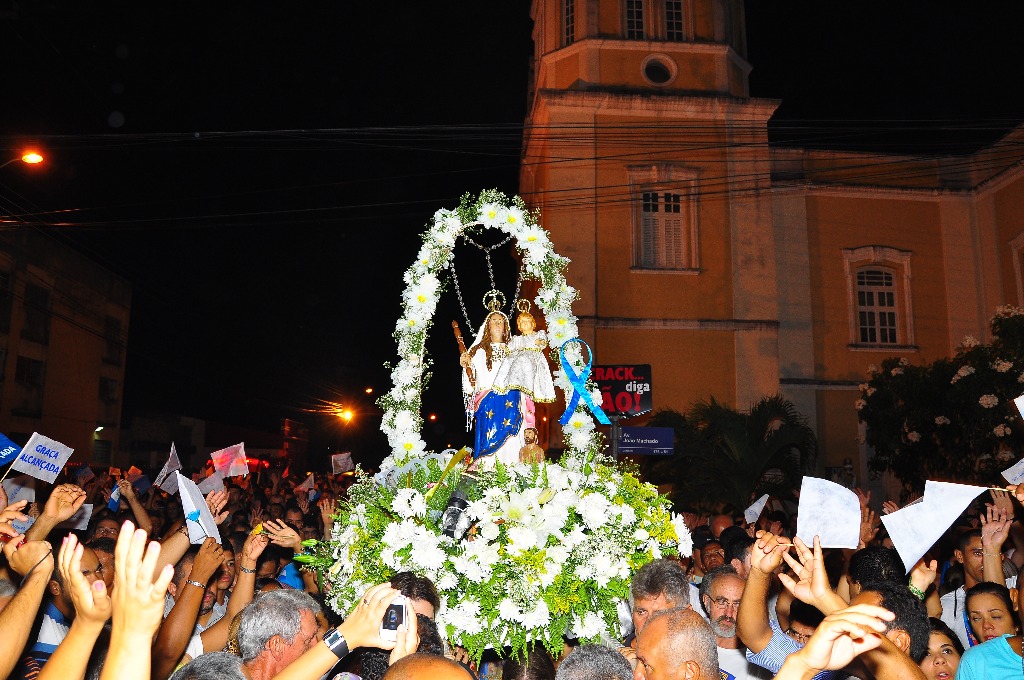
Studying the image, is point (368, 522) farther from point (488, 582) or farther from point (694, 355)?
point (694, 355)

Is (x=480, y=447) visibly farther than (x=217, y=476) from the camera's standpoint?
Result: No

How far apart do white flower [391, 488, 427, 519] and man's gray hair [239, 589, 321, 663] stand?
185 cm

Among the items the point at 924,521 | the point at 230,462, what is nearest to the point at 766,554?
the point at 924,521

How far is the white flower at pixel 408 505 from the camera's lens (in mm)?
6094

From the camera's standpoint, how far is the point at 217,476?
1212 cm

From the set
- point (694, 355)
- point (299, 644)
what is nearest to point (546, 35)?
point (694, 355)

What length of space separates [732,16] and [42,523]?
2385 centimetres

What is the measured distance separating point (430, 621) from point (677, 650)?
4.05 feet

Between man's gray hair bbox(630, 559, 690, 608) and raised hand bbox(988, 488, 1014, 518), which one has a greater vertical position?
raised hand bbox(988, 488, 1014, 518)

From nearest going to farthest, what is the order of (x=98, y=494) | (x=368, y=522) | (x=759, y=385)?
(x=368, y=522) → (x=98, y=494) → (x=759, y=385)

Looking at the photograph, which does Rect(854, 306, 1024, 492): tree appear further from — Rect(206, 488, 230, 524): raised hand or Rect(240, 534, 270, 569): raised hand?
Rect(240, 534, 270, 569): raised hand

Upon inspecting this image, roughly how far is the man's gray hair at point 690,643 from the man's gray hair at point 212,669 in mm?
1615

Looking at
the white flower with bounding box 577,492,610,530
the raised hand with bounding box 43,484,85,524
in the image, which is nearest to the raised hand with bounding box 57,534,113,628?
the raised hand with bounding box 43,484,85,524

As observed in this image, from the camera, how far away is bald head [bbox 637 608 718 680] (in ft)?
11.5
